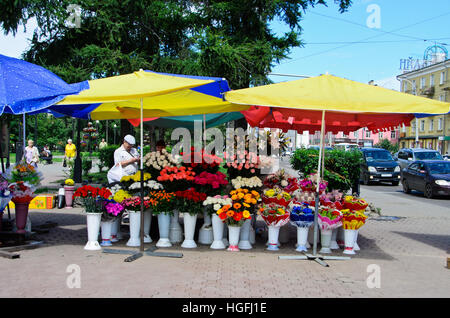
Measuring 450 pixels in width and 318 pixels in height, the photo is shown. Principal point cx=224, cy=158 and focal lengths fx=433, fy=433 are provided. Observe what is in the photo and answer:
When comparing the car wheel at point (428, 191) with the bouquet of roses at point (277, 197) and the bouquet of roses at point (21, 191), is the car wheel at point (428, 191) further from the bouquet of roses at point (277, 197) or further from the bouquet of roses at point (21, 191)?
the bouquet of roses at point (21, 191)

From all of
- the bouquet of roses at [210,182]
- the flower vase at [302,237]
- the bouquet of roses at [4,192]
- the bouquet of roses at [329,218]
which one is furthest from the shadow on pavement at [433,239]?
the bouquet of roses at [4,192]

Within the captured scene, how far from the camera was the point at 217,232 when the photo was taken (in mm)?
7375

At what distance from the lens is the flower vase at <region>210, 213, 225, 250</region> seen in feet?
24.0

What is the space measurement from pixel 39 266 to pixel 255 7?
14.2 metres

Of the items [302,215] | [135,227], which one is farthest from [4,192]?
[302,215]

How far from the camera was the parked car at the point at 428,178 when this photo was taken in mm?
17375

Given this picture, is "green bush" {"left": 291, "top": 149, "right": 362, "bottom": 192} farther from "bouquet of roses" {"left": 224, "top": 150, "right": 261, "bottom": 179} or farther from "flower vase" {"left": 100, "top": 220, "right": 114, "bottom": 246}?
"flower vase" {"left": 100, "top": 220, "right": 114, "bottom": 246}

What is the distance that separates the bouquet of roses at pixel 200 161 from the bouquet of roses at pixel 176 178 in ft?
0.55

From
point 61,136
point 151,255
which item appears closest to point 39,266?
point 151,255

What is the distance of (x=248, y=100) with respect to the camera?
250 inches

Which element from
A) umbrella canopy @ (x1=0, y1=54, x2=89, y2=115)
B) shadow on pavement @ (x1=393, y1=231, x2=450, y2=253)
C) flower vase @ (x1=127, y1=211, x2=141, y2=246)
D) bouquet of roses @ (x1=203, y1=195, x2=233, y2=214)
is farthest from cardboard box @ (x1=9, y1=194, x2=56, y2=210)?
shadow on pavement @ (x1=393, y1=231, x2=450, y2=253)

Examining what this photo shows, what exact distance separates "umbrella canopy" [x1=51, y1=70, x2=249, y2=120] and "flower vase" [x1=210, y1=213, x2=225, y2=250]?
209cm

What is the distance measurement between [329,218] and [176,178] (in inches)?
103

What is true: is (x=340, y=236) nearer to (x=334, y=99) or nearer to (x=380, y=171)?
(x=334, y=99)
